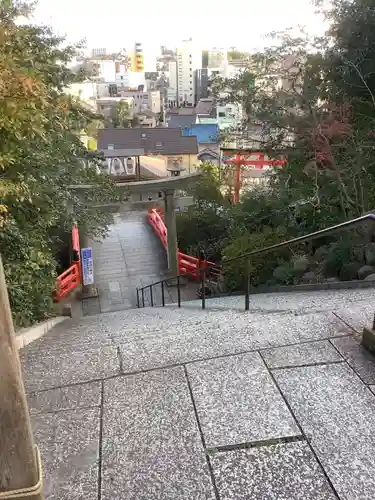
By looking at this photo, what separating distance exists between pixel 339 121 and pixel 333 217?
6.97 ft

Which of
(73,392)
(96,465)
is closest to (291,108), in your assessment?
(73,392)

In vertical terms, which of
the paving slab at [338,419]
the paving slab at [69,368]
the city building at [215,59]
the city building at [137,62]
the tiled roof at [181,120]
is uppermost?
the city building at [137,62]

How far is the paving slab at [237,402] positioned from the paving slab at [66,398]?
1.93 ft

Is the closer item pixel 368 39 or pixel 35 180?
pixel 35 180

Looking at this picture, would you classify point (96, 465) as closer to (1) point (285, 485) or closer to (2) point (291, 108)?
(1) point (285, 485)

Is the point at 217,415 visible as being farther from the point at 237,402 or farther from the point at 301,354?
the point at 301,354

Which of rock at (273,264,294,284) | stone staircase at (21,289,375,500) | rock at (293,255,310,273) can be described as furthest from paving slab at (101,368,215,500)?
rock at (293,255,310,273)

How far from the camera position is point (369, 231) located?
26.6 feet

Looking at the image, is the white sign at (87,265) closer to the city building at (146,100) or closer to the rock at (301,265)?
the rock at (301,265)

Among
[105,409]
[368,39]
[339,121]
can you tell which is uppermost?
[368,39]

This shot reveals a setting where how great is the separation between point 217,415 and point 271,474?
1.53 feet

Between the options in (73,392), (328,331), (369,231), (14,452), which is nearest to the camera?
(14,452)

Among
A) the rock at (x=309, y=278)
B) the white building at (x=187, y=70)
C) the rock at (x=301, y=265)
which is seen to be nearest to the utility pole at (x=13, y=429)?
the rock at (x=309, y=278)

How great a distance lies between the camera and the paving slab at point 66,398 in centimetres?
258
